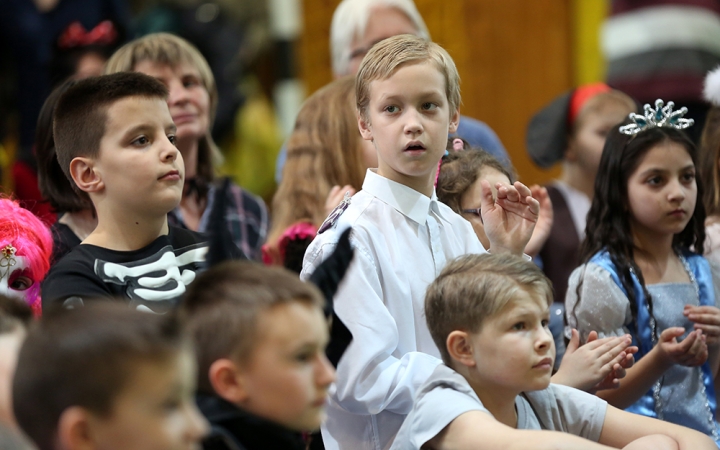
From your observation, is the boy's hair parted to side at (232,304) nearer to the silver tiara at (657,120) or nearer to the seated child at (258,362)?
the seated child at (258,362)

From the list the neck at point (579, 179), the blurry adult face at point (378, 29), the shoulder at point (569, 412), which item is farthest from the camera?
the neck at point (579, 179)

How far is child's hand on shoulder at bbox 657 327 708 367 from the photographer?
231 centimetres

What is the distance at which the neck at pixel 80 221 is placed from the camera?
8.45 feet

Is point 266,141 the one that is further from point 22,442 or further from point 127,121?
point 22,442

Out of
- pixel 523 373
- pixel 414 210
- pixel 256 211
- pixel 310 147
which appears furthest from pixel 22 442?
pixel 256 211

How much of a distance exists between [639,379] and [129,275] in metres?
1.27

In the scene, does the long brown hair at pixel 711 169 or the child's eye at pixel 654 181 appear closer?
the child's eye at pixel 654 181

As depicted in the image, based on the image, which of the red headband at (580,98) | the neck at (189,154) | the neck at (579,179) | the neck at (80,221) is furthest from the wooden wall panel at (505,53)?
the neck at (80,221)

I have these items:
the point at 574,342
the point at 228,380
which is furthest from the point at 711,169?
the point at 228,380

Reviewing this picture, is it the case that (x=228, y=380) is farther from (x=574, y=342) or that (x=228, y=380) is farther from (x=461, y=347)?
(x=574, y=342)

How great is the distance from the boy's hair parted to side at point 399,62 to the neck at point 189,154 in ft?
3.61

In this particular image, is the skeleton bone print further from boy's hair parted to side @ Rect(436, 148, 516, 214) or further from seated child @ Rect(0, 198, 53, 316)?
boy's hair parted to side @ Rect(436, 148, 516, 214)

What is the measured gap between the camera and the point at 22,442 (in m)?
1.22

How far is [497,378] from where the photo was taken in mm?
1844
